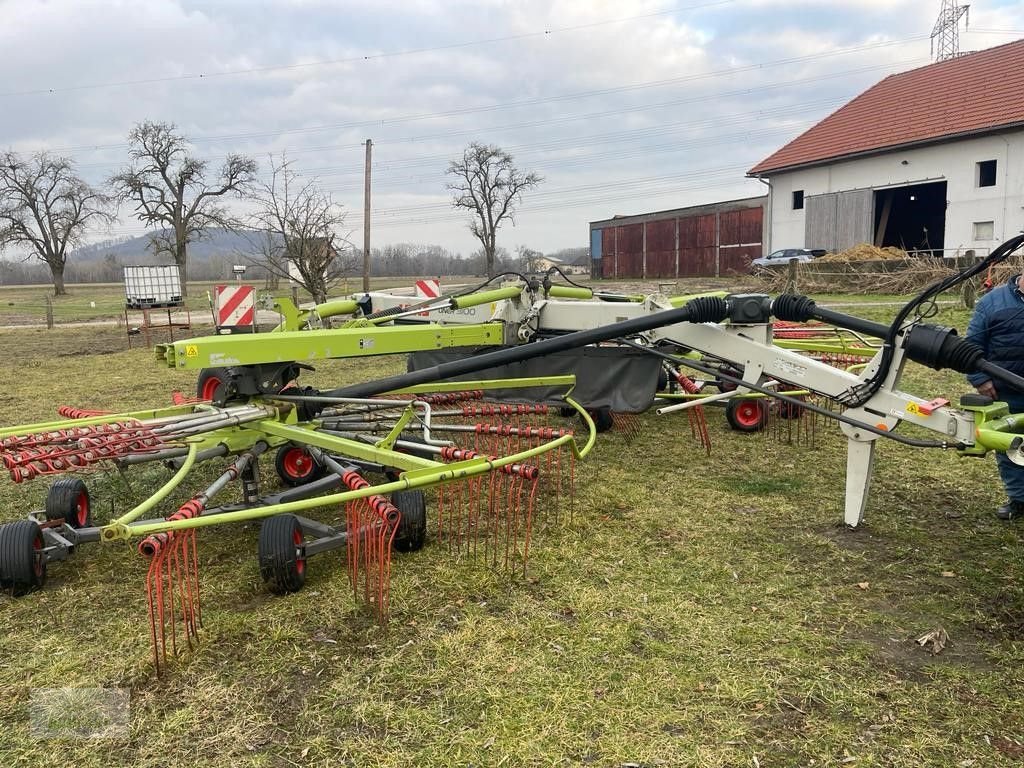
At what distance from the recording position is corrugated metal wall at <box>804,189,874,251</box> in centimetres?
2797

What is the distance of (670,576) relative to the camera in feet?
12.7

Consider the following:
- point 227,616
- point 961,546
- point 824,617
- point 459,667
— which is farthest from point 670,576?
point 227,616

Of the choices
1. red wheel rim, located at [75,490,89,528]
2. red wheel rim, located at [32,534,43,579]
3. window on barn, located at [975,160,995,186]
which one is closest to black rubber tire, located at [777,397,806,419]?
red wheel rim, located at [75,490,89,528]

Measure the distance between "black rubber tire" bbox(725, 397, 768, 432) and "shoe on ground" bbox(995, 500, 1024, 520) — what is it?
2364 millimetres

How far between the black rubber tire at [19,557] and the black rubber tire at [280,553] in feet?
3.78

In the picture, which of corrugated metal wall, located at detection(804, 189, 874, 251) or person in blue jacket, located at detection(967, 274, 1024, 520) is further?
corrugated metal wall, located at detection(804, 189, 874, 251)

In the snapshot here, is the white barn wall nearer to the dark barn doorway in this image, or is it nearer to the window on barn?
the window on barn

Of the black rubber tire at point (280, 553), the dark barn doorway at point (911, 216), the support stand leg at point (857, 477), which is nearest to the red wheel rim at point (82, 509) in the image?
the black rubber tire at point (280, 553)

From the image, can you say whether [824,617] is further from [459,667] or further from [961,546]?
[459,667]

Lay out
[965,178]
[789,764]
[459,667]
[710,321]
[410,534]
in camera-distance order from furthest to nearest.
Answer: [965,178], [710,321], [410,534], [459,667], [789,764]

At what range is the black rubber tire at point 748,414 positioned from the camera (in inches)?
267

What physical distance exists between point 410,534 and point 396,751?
1.63 metres

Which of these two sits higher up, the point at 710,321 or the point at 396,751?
the point at 710,321

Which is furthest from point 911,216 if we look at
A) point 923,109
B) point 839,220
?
point 923,109
